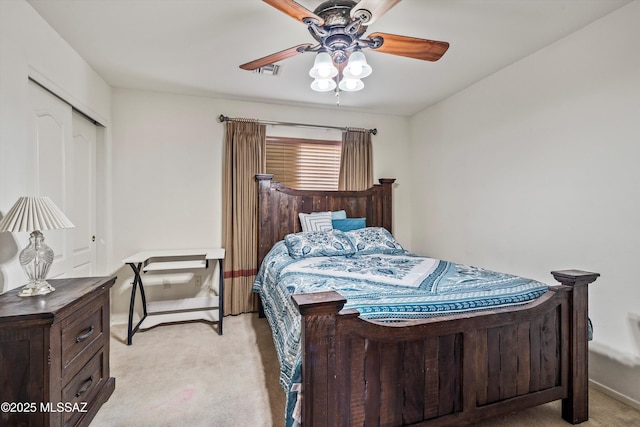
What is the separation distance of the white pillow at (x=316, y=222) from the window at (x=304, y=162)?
1.52 ft

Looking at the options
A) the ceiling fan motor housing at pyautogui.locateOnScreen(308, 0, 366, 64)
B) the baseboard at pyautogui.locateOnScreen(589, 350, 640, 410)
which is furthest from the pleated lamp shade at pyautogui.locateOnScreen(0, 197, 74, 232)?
the baseboard at pyautogui.locateOnScreen(589, 350, 640, 410)

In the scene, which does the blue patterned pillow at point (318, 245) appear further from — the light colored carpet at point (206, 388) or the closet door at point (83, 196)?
the closet door at point (83, 196)

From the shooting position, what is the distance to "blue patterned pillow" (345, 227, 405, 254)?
3.21 meters

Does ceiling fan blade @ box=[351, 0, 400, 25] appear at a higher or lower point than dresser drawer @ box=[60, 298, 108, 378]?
higher

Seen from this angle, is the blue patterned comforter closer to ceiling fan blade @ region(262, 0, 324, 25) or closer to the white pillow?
the white pillow

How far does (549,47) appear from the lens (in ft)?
7.88

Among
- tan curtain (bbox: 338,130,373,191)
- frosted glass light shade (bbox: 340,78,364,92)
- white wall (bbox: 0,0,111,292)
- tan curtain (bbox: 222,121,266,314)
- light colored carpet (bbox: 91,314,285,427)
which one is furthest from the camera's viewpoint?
tan curtain (bbox: 338,130,373,191)

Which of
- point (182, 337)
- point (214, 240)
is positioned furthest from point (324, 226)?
point (182, 337)

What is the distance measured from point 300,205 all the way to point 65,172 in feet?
7.30

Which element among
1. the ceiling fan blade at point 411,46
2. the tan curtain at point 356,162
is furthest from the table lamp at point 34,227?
the tan curtain at point 356,162

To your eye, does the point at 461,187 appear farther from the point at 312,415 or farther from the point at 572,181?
the point at 312,415

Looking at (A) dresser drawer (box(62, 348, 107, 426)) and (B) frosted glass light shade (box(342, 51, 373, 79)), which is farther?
(B) frosted glass light shade (box(342, 51, 373, 79))

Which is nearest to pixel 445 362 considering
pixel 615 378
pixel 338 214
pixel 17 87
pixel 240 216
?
pixel 615 378

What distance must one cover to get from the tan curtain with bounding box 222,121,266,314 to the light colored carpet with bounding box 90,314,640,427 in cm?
57
